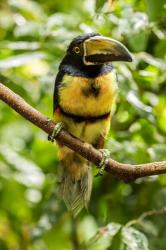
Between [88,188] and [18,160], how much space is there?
0.53 meters

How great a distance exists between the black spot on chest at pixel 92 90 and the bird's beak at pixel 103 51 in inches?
3.4

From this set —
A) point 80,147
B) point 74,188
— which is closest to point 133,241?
point 80,147

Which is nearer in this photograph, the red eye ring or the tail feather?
the red eye ring

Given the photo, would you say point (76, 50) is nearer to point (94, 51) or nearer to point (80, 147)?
point (94, 51)

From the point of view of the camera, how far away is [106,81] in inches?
83.0

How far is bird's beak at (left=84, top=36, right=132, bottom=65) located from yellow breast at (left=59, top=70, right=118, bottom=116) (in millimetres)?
82

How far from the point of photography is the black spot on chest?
2.10 m

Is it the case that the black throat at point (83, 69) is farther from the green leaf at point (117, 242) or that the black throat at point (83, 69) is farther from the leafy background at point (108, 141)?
the green leaf at point (117, 242)

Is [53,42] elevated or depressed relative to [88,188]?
elevated

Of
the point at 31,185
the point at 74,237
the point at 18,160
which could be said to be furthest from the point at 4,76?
the point at 74,237

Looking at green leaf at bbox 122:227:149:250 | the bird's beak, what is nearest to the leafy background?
green leaf at bbox 122:227:149:250

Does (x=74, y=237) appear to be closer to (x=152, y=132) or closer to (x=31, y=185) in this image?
(x=31, y=185)

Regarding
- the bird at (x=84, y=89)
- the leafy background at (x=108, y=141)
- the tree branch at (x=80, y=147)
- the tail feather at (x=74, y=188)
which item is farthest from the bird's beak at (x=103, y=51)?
the tail feather at (x=74, y=188)

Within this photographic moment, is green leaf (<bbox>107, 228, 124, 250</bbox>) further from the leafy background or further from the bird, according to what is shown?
the bird
